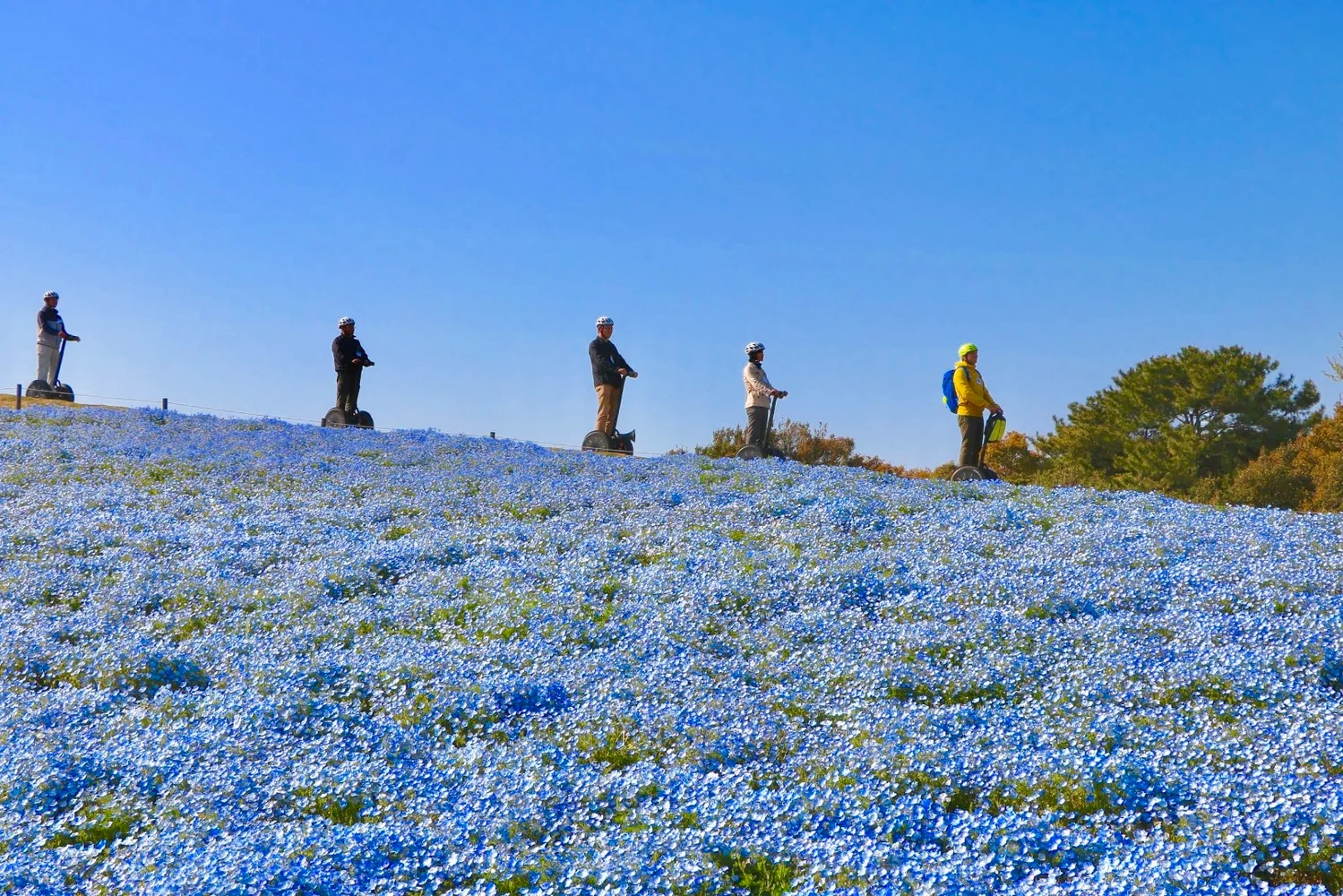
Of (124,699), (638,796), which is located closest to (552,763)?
(638,796)

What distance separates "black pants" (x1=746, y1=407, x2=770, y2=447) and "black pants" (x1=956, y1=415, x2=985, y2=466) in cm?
334

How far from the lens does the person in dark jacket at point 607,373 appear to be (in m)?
20.8

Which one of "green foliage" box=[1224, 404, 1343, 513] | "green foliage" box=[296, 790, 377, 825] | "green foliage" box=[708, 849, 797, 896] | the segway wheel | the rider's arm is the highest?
"green foliage" box=[1224, 404, 1343, 513]

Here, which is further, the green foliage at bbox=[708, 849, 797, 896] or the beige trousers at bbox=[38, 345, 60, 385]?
the beige trousers at bbox=[38, 345, 60, 385]

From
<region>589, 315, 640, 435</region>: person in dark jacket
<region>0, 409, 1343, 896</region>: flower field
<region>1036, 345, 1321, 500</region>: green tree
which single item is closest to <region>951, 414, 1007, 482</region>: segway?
<region>0, 409, 1343, 896</region>: flower field

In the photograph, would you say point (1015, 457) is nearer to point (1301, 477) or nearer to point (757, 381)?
point (1301, 477)

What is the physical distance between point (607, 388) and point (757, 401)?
9.32ft

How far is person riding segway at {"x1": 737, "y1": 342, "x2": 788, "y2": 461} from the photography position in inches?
788

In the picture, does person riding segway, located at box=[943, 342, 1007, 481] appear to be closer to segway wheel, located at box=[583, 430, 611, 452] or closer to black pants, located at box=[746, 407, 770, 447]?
black pants, located at box=[746, 407, 770, 447]

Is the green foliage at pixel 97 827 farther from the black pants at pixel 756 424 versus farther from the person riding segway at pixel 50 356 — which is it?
the person riding segway at pixel 50 356

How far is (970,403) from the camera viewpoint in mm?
18703

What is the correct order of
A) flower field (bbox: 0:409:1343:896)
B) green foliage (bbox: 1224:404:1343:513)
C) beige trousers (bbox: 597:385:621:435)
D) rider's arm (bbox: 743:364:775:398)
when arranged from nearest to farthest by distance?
flower field (bbox: 0:409:1343:896), rider's arm (bbox: 743:364:775:398), beige trousers (bbox: 597:385:621:435), green foliage (bbox: 1224:404:1343:513)

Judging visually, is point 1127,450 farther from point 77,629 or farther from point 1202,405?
point 77,629

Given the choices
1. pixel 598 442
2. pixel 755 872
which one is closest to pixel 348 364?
pixel 598 442
